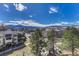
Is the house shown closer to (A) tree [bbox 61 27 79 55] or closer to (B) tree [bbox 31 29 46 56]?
(B) tree [bbox 31 29 46 56]

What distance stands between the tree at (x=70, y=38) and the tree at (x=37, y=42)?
21 centimetres

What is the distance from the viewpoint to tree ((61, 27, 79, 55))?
1576 millimetres

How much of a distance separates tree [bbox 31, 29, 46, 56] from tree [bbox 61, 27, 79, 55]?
210 millimetres

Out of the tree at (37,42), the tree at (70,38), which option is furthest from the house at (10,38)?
the tree at (70,38)

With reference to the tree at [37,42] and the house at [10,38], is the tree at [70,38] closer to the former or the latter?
the tree at [37,42]

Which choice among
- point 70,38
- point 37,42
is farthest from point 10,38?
point 70,38

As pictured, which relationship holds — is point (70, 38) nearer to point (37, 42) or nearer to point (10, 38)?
point (37, 42)

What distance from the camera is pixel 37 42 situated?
→ 160 cm

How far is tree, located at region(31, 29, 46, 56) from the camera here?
5.20 feet

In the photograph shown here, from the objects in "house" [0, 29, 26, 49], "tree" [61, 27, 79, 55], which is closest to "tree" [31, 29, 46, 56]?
"house" [0, 29, 26, 49]

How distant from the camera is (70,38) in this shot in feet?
5.19

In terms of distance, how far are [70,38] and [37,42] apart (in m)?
0.33

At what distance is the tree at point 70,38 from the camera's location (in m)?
1.58

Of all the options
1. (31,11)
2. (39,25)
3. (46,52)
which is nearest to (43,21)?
(39,25)
